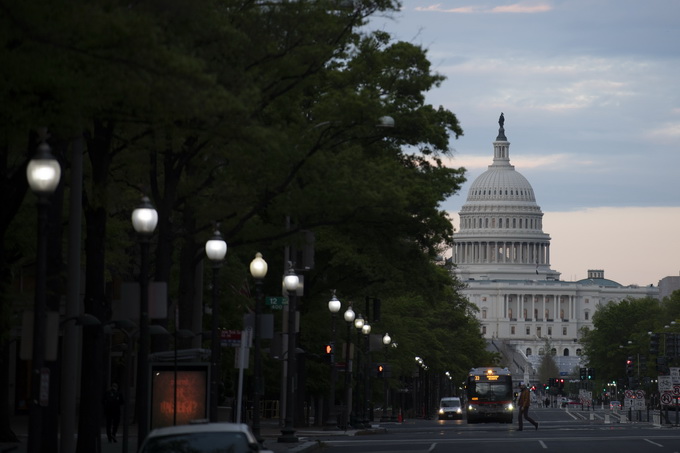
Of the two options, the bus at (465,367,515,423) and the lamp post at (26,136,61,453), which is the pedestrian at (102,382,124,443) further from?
the bus at (465,367,515,423)

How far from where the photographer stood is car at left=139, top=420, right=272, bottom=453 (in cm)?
1878

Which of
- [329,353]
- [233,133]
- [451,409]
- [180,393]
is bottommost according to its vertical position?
[451,409]

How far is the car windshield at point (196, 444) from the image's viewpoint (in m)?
18.8

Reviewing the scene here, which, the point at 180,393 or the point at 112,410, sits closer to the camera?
the point at 180,393

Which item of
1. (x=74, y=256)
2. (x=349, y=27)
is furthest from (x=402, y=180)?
(x=74, y=256)

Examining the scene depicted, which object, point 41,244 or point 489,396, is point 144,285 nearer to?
point 41,244

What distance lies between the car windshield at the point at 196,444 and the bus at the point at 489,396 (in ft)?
229

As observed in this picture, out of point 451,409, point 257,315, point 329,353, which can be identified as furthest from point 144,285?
point 451,409

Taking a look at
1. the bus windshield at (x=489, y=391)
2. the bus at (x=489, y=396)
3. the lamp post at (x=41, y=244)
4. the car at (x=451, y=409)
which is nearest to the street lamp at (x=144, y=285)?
the lamp post at (x=41, y=244)

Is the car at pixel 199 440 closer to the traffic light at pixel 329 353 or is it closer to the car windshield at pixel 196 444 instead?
the car windshield at pixel 196 444

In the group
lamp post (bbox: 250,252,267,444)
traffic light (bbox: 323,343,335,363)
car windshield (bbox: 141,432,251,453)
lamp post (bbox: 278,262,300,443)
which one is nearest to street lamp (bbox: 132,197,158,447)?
car windshield (bbox: 141,432,251,453)

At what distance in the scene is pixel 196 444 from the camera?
18.8m

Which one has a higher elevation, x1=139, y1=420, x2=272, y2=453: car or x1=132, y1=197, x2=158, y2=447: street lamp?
x1=132, y1=197, x2=158, y2=447: street lamp

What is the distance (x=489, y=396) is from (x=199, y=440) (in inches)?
2956
